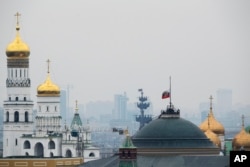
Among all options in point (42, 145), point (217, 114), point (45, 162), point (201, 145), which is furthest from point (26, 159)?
point (217, 114)

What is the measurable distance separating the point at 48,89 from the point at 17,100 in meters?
1.80

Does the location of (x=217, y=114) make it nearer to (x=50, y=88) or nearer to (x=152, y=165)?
(x=50, y=88)

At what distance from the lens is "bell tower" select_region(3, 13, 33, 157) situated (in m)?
95.1

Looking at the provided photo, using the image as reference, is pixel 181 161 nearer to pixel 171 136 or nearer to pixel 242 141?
pixel 171 136

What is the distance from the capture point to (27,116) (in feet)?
313

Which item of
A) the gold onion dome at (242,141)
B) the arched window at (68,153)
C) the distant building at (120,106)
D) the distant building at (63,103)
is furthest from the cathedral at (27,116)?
the distant building at (120,106)

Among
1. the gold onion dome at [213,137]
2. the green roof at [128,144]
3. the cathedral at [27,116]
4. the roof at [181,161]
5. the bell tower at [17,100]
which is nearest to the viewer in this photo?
the green roof at [128,144]

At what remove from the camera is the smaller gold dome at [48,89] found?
314 ft

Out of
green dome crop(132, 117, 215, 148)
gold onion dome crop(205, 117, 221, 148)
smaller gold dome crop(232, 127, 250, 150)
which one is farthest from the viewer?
gold onion dome crop(205, 117, 221, 148)

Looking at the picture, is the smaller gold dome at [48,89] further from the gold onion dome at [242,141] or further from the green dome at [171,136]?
the green dome at [171,136]

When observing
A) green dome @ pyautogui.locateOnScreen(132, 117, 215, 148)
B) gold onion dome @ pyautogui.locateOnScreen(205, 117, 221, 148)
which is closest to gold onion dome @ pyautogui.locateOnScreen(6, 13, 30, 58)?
gold onion dome @ pyautogui.locateOnScreen(205, 117, 221, 148)

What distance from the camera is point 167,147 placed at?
57156 millimetres

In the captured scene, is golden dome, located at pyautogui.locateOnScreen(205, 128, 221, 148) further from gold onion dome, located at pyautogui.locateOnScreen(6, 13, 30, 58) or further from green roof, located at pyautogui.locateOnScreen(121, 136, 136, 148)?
gold onion dome, located at pyautogui.locateOnScreen(6, 13, 30, 58)

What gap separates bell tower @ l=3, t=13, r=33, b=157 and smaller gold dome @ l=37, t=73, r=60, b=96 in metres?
0.77
